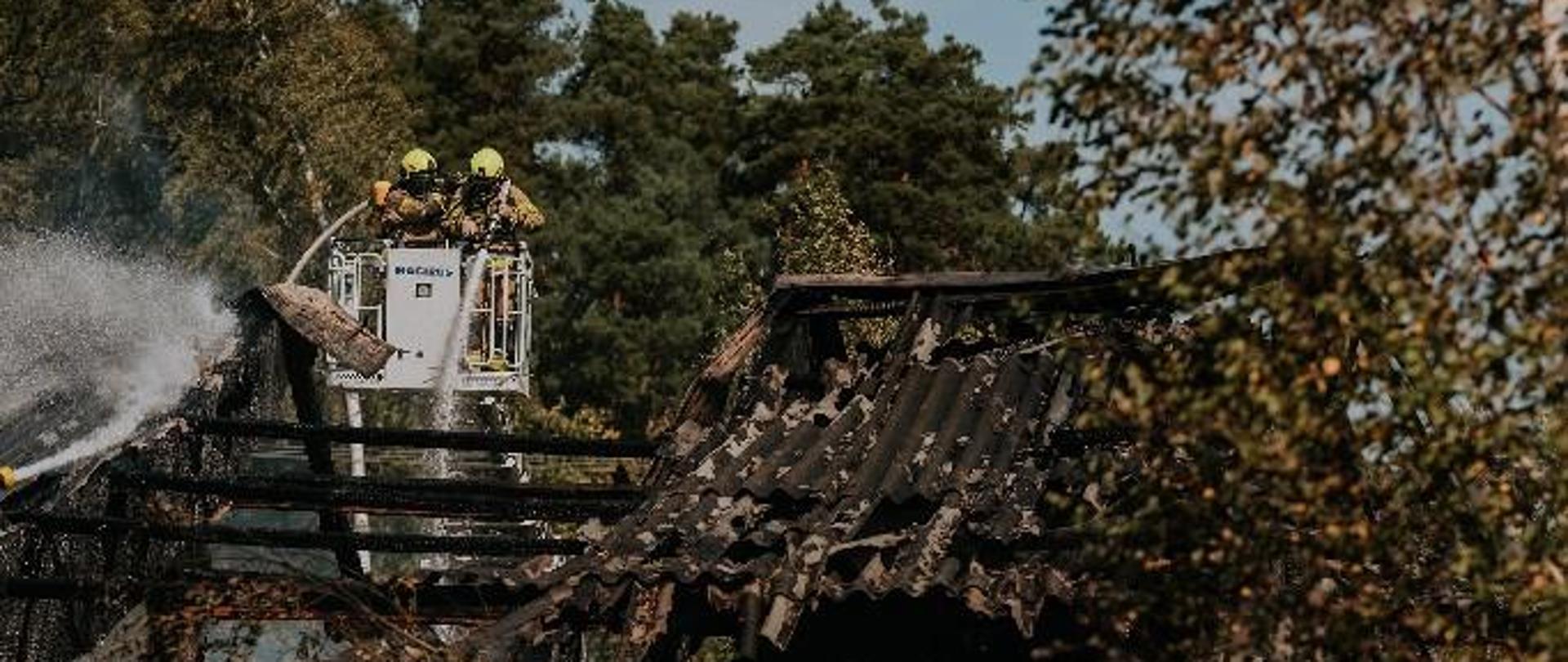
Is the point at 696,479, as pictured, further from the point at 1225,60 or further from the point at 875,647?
the point at 1225,60

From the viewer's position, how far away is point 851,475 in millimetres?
12219

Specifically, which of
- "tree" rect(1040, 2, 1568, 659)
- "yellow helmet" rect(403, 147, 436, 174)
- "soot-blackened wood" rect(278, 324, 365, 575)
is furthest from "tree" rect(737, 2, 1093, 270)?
"tree" rect(1040, 2, 1568, 659)

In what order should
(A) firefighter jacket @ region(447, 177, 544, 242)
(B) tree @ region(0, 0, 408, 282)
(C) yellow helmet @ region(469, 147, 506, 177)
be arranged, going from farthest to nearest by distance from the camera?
(B) tree @ region(0, 0, 408, 282)
(A) firefighter jacket @ region(447, 177, 544, 242)
(C) yellow helmet @ region(469, 147, 506, 177)

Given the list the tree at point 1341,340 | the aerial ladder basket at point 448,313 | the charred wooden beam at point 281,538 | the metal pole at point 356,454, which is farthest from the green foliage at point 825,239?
the tree at point 1341,340

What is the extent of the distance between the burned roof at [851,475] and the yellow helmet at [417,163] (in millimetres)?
22935

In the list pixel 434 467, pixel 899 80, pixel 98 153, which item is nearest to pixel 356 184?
pixel 98 153

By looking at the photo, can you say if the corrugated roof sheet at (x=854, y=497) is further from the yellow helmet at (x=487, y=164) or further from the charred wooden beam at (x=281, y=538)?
the yellow helmet at (x=487, y=164)

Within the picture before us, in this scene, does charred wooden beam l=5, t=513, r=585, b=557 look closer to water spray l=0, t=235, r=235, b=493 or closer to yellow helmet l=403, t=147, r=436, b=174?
water spray l=0, t=235, r=235, b=493

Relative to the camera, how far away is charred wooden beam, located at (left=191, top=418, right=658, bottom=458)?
1552cm

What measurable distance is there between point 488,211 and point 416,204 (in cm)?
92

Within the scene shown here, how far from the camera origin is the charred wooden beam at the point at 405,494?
591 inches

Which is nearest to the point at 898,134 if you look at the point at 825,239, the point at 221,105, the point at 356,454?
the point at 221,105

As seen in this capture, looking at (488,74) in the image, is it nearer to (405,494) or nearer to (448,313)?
(448,313)

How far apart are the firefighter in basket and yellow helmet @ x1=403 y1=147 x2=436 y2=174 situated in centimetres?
48
